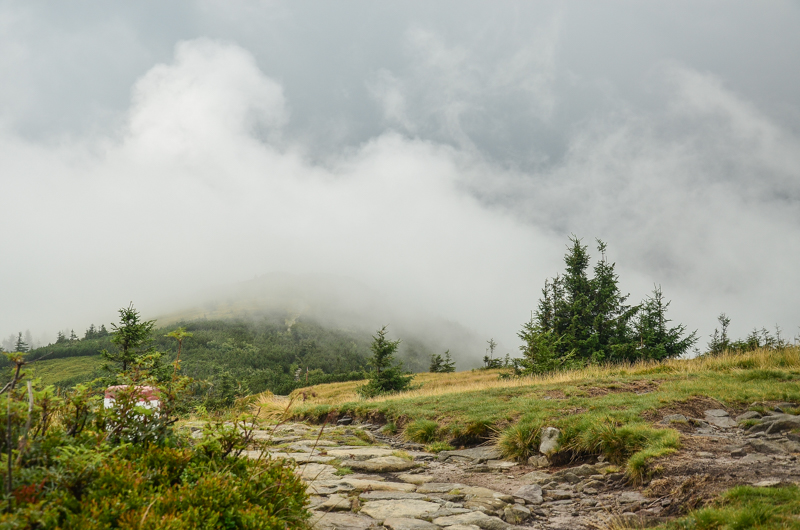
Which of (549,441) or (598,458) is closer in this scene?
(598,458)

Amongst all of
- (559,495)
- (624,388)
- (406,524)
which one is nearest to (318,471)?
(406,524)

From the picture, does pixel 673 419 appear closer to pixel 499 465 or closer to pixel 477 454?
pixel 499 465

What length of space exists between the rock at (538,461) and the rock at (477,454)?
804 millimetres

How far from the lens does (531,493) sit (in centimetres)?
589

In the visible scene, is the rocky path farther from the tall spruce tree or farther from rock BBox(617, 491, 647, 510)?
the tall spruce tree

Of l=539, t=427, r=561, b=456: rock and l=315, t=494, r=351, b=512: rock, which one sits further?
l=539, t=427, r=561, b=456: rock

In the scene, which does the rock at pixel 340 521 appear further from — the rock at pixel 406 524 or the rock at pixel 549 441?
the rock at pixel 549 441

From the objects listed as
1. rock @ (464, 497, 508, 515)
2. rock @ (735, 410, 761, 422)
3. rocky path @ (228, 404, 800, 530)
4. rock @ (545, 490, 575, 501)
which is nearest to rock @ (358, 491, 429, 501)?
rocky path @ (228, 404, 800, 530)

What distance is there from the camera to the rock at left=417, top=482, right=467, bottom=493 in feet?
19.7

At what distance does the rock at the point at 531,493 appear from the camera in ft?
18.6

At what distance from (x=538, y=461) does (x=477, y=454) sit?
1.42m

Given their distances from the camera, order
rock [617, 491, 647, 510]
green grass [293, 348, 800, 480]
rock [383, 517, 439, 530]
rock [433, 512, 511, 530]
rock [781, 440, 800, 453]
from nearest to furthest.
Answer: rock [383, 517, 439, 530] → rock [433, 512, 511, 530] → rock [617, 491, 647, 510] → rock [781, 440, 800, 453] → green grass [293, 348, 800, 480]

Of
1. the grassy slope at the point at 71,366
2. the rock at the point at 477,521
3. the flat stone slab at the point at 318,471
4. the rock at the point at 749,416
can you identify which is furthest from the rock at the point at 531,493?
the grassy slope at the point at 71,366

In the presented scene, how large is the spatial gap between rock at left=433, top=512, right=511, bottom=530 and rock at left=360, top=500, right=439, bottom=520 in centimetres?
31
